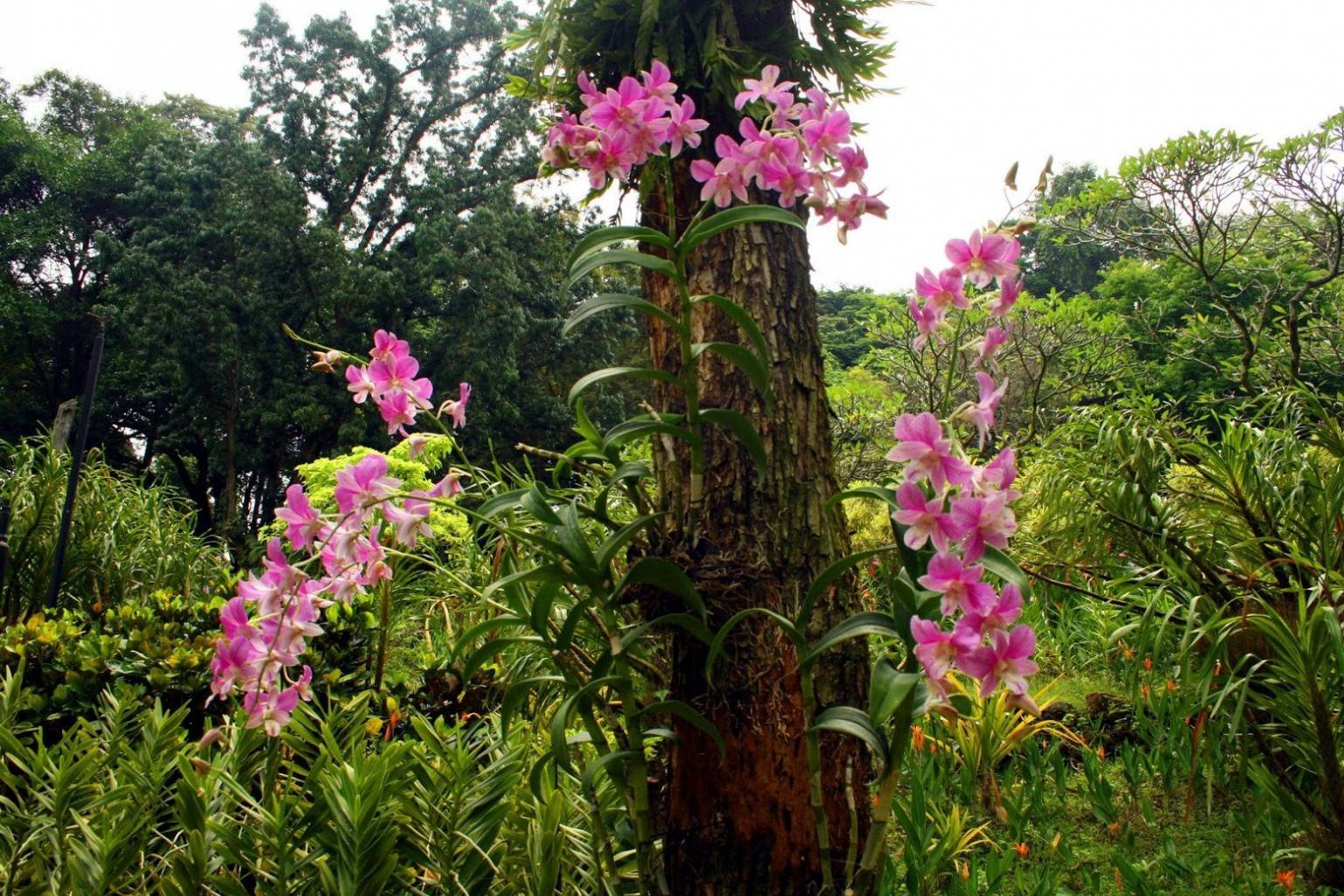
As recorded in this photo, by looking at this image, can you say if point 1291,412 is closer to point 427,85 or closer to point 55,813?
point 55,813

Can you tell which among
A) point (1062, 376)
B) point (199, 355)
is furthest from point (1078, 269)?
point (199, 355)

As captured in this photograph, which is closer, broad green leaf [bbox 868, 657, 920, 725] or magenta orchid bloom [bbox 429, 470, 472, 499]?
broad green leaf [bbox 868, 657, 920, 725]

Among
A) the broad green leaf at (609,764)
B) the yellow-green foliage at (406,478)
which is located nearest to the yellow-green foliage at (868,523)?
the yellow-green foliage at (406,478)

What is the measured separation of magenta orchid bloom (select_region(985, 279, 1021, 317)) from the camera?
2.92ft

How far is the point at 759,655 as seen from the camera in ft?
3.72

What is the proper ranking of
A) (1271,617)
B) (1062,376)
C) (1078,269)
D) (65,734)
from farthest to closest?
(1078,269) < (1062,376) < (1271,617) < (65,734)

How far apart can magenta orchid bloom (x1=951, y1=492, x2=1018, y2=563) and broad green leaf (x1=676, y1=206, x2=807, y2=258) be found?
1.15 ft

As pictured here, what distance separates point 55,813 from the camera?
1382 millimetres

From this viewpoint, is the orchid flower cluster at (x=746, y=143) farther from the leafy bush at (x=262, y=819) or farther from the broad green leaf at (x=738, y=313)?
the leafy bush at (x=262, y=819)

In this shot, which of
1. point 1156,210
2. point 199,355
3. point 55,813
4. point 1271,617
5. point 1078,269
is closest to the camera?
point 55,813

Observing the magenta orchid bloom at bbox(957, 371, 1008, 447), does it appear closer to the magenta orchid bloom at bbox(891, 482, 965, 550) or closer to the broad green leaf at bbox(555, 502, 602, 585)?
the magenta orchid bloom at bbox(891, 482, 965, 550)

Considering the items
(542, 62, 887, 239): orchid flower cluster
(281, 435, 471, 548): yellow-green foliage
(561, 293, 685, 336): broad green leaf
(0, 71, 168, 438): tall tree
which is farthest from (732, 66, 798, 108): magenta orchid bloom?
(0, 71, 168, 438): tall tree

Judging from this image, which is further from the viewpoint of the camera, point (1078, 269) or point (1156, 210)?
point (1078, 269)

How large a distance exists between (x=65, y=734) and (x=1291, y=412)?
2.99 m
